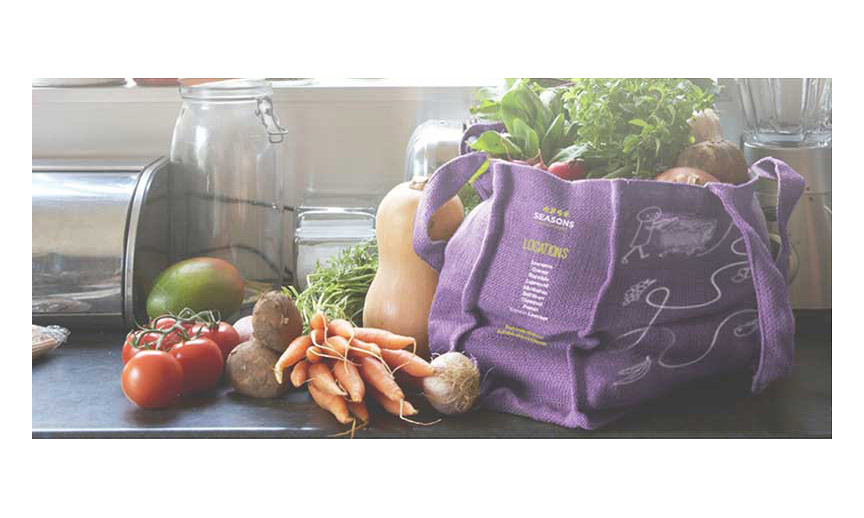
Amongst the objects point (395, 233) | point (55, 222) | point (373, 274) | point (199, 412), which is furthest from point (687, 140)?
point (55, 222)

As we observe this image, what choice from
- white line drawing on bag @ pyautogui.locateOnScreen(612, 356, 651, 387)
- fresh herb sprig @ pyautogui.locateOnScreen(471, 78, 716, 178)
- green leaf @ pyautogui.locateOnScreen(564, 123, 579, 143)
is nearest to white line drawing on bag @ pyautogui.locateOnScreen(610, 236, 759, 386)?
white line drawing on bag @ pyautogui.locateOnScreen(612, 356, 651, 387)

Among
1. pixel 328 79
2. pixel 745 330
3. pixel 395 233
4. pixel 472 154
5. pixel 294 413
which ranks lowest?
pixel 294 413

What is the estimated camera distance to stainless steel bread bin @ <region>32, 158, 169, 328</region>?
148 centimetres

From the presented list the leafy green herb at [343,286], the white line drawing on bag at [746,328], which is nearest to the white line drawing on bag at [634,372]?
the white line drawing on bag at [746,328]

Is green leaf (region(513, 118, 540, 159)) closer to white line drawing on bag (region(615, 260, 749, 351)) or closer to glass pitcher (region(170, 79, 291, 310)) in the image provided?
white line drawing on bag (region(615, 260, 749, 351))

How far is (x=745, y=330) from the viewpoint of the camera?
3.78 ft

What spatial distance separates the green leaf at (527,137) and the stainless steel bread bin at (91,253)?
633 mm

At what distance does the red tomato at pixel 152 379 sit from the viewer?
117 cm

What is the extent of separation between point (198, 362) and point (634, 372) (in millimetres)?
547

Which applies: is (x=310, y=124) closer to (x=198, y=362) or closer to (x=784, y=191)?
(x=198, y=362)

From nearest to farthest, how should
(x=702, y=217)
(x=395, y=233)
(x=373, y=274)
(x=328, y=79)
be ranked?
(x=702, y=217), (x=395, y=233), (x=373, y=274), (x=328, y=79)

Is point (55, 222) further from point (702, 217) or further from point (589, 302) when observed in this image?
point (702, 217)

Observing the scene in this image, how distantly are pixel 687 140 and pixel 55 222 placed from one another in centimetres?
96

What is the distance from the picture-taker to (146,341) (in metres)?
1.25
